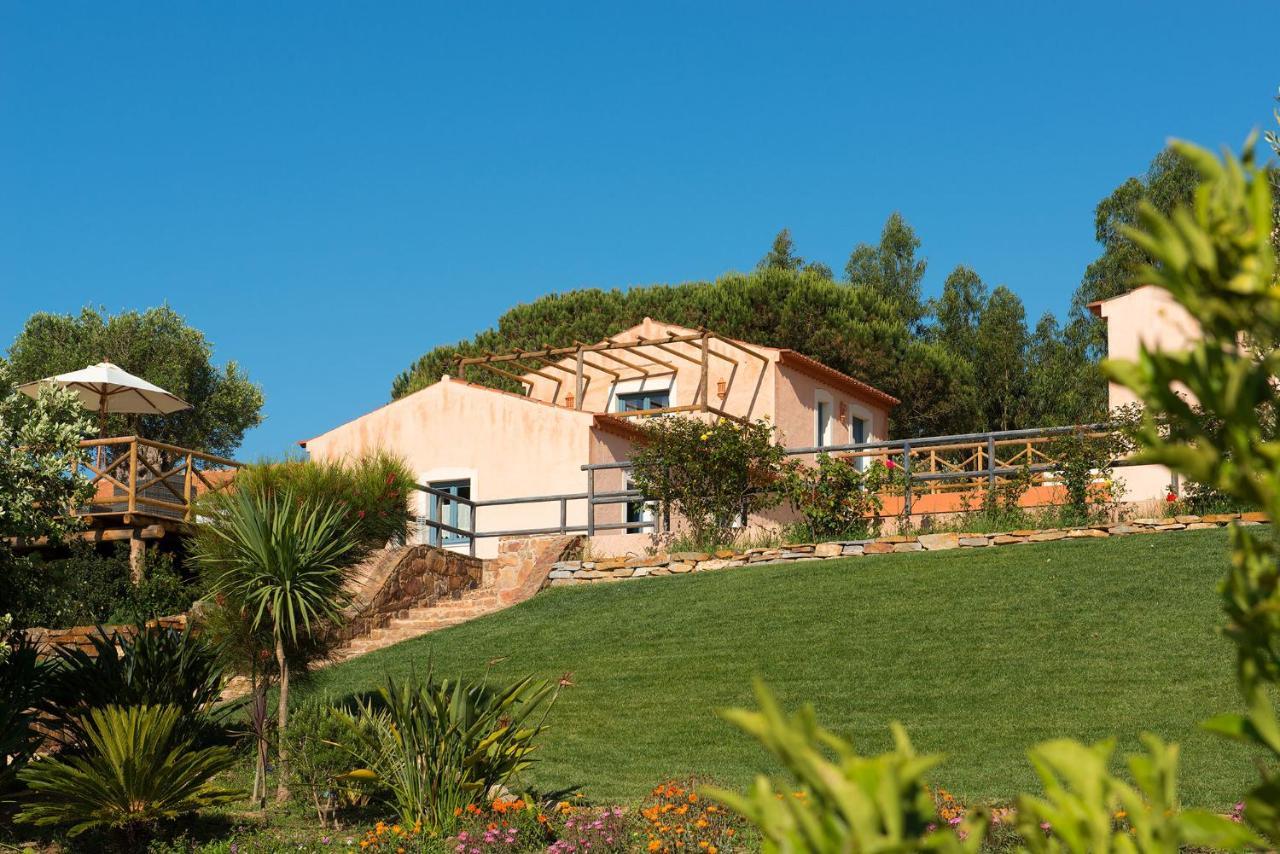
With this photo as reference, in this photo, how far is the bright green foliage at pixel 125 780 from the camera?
941 cm

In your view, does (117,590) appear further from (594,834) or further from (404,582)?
(594,834)

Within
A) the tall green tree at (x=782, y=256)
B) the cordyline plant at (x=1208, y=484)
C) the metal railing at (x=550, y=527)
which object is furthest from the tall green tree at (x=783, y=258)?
the cordyline plant at (x=1208, y=484)

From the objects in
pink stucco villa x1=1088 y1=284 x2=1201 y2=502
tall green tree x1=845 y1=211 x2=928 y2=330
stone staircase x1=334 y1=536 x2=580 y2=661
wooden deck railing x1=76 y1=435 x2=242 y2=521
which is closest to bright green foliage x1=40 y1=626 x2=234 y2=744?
stone staircase x1=334 y1=536 x2=580 y2=661

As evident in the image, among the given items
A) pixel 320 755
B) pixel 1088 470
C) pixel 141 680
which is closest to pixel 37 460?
pixel 141 680

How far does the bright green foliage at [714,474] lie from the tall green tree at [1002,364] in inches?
737

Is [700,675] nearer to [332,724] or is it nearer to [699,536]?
[332,724]

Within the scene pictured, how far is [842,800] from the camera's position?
5.56ft

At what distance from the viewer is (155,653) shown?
452 inches

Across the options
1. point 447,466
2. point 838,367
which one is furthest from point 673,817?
point 838,367

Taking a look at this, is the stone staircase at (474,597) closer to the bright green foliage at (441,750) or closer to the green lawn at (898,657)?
the green lawn at (898,657)

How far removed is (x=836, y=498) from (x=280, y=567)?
10.5 m

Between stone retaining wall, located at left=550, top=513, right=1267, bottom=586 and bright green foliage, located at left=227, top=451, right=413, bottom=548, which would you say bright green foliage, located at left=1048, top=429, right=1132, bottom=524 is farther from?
bright green foliage, located at left=227, top=451, right=413, bottom=548

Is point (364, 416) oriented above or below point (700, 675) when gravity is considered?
above

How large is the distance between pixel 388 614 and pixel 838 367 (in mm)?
19859
